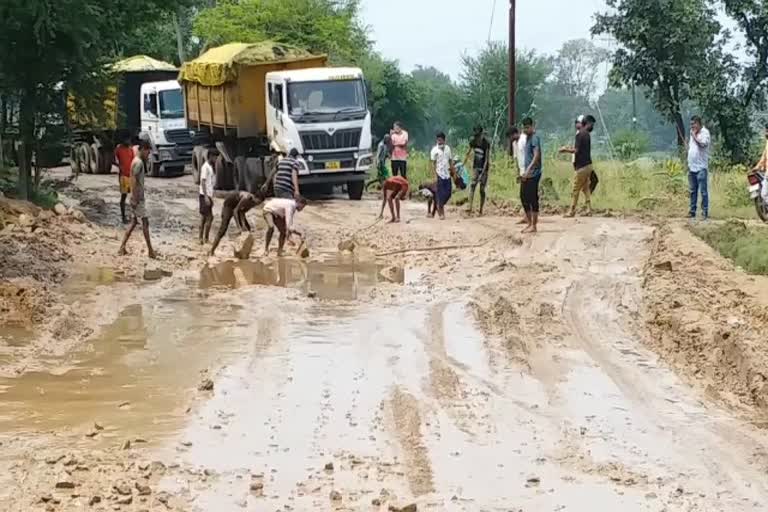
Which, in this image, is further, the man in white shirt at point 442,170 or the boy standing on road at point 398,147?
the boy standing on road at point 398,147

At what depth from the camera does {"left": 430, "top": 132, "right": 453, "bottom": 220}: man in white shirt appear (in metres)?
19.7

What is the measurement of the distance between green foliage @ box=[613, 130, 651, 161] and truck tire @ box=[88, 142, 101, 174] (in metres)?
15.1

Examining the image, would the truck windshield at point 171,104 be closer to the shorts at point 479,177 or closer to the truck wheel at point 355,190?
the truck wheel at point 355,190

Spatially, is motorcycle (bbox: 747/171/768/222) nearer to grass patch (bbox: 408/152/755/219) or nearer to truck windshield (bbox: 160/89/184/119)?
grass patch (bbox: 408/152/755/219)

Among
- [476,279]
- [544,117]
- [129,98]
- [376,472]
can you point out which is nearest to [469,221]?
[476,279]

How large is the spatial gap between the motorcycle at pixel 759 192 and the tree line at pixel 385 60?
10.2 m

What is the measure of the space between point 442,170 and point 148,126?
15.2 metres

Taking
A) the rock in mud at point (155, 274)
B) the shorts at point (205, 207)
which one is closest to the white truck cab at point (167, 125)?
the shorts at point (205, 207)

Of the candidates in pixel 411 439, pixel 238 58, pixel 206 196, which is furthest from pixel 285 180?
pixel 238 58

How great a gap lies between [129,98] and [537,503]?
1200 inches

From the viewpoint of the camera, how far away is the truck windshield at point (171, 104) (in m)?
32.1

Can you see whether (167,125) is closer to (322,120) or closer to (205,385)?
(322,120)

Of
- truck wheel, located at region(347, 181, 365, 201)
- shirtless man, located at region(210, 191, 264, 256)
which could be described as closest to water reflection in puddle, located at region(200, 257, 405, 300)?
shirtless man, located at region(210, 191, 264, 256)

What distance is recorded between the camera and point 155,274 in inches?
559
